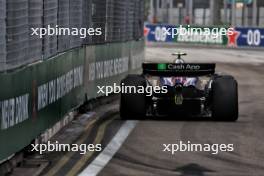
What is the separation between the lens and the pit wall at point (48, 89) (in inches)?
399

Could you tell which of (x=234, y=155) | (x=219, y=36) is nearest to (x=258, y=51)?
(x=219, y=36)

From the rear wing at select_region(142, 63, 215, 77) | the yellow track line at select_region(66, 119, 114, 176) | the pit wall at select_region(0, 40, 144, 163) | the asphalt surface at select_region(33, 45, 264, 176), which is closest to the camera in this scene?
the pit wall at select_region(0, 40, 144, 163)

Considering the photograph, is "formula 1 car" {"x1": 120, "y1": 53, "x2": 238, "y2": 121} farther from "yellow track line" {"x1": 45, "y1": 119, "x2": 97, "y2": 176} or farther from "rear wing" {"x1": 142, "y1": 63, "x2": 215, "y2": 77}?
"yellow track line" {"x1": 45, "y1": 119, "x2": 97, "y2": 176}

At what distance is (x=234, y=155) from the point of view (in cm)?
1170

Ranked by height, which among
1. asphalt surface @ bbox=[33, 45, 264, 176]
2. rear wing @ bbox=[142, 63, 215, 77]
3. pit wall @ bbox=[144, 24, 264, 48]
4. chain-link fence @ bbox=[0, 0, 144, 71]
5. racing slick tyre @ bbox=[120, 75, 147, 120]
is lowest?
pit wall @ bbox=[144, 24, 264, 48]

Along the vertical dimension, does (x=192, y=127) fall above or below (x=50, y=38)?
below

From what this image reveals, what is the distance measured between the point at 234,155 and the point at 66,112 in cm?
411

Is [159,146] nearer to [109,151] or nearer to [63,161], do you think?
[109,151]

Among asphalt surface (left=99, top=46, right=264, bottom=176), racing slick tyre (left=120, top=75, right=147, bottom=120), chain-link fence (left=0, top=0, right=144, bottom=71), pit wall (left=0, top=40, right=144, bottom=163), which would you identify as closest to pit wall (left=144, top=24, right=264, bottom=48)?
chain-link fence (left=0, top=0, right=144, bottom=71)

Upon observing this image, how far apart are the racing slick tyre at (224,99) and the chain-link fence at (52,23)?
9.73 ft

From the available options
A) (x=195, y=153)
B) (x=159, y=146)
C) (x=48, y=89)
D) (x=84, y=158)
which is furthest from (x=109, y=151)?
(x=48, y=89)

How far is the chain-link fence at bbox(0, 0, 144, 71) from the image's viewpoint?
10.5 metres

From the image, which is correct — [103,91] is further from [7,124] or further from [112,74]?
[7,124]

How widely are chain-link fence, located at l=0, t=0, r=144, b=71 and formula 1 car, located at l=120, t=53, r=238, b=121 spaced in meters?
1.62
